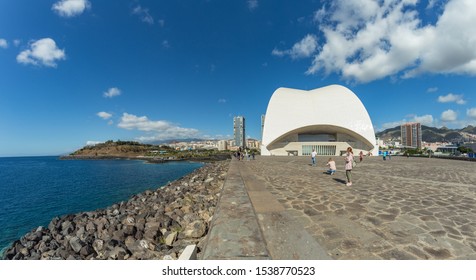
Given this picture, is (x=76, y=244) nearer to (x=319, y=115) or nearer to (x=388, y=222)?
(x=388, y=222)

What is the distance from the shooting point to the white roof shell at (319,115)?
1383 inches

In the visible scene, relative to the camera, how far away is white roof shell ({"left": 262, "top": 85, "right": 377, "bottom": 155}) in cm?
3512

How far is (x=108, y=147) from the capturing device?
104938mm

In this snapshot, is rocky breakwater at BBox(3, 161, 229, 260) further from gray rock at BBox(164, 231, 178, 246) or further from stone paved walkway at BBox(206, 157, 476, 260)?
stone paved walkway at BBox(206, 157, 476, 260)

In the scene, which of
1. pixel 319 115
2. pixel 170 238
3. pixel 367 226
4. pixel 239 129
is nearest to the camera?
pixel 367 226

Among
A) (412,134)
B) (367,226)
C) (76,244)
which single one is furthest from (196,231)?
(412,134)

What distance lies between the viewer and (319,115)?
1417 inches

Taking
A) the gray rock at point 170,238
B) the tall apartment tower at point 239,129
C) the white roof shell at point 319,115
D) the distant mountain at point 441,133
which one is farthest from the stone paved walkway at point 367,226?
the distant mountain at point 441,133

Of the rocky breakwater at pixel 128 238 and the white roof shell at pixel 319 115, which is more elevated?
the white roof shell at pixel 319 115

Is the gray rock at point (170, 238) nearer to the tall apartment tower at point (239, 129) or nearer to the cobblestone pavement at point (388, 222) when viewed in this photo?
the cobblestone pavement at point (388, 222)
